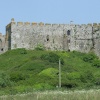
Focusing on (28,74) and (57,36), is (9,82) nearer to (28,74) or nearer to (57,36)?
(28,74)

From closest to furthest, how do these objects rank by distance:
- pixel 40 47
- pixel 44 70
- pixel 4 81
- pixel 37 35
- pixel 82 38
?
pixel 4 81 → pixel 44 70 → pixel 40 47 → pixel 37 35 → pixel 82 38

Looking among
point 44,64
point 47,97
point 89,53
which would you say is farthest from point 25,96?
point 89,53

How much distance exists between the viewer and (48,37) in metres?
83.4

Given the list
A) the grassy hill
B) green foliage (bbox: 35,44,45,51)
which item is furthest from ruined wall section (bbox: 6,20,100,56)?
the grassy hill

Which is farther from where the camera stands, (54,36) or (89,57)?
(54,36)

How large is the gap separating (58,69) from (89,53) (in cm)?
1521

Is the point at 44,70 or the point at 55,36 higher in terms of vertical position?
the point at 55,36

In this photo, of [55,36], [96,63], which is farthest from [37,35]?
[96,63]

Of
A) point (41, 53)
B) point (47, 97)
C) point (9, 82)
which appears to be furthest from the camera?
point (41, 53)

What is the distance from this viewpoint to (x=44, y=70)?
66.3 metres

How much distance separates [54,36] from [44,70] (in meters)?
18.4

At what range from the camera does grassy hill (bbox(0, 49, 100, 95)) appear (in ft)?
193

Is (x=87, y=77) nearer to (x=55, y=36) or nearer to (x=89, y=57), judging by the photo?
(x=89, y=57)

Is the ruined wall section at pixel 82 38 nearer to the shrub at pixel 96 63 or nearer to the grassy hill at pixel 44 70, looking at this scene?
the grassy hill at pixel 44 70
